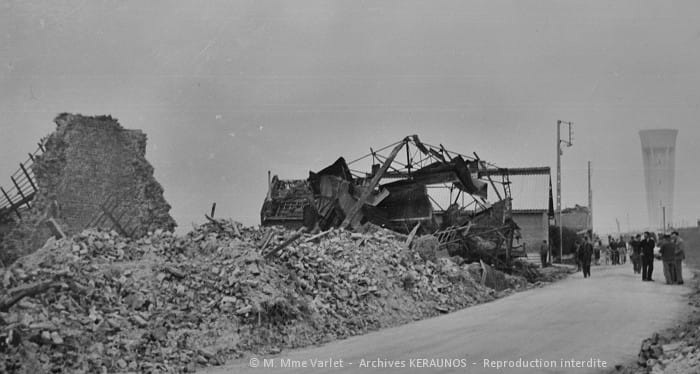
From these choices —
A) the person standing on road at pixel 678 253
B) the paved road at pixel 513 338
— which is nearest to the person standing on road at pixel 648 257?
the person standing on road at pixel 678 253

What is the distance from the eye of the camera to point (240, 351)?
995 centimetres

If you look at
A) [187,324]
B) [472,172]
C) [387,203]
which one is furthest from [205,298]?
[472,172]

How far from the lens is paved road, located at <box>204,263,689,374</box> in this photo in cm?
841

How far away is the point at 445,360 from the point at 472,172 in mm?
15600

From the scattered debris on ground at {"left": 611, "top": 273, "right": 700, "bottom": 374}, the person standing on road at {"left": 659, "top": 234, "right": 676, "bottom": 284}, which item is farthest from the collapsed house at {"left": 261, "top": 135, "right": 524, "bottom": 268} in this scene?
the scattered debris on ground at {"left": 611, "top": 273, "right": 700, "bottom": 374}

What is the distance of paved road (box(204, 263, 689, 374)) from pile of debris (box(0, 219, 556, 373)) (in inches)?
31.5

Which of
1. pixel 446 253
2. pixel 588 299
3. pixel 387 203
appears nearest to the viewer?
pixel 588 299

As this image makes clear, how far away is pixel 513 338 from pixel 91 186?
12764mm

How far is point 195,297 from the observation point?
10.8m

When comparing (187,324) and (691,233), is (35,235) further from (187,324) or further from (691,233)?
(691,233)

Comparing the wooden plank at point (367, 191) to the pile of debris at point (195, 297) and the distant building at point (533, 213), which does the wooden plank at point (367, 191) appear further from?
the distant building at point (533, 213)

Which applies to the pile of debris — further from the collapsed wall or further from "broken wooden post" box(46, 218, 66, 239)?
the collapsed wall

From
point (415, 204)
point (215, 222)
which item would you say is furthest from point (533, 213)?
point (215, 222)

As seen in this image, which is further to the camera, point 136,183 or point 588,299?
point 136,183
